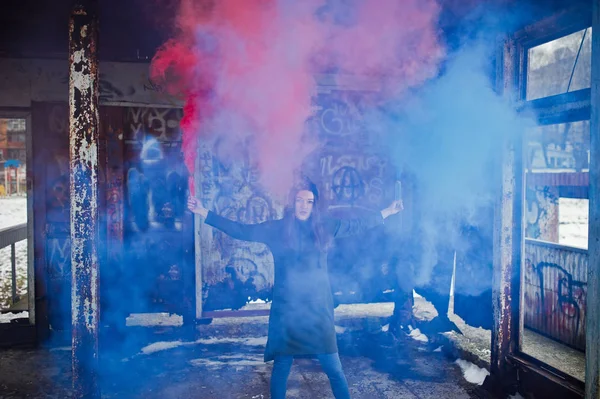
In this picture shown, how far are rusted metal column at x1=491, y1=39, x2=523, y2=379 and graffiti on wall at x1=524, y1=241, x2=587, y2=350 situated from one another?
5.14 feet

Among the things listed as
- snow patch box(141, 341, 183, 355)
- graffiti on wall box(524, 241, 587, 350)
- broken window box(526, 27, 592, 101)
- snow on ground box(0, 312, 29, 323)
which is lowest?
snow patch box(141, 341, 183, 355)

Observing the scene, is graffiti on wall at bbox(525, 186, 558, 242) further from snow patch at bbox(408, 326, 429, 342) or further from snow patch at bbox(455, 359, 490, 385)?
snow patch at bbox(455, 359, 490, 385)

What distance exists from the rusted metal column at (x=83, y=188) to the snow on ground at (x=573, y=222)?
12521 mm

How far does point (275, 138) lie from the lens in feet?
21.8

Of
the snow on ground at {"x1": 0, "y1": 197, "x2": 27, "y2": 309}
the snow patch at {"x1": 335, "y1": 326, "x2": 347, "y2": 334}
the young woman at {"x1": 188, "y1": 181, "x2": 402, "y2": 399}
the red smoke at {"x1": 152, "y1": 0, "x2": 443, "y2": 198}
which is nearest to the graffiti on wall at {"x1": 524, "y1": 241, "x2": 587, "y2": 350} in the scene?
the snow patch at {"x1": 335, "y1": 326, "x2": 347, "y2": 334}

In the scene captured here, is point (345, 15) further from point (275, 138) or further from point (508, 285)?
→ point (508, 285)

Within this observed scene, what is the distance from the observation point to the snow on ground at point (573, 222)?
1359 cm

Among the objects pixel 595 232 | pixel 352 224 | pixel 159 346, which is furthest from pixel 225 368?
pixel 595 232

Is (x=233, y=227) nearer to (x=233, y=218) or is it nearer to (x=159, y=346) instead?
(x=233, y=218)

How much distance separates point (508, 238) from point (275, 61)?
368 cm

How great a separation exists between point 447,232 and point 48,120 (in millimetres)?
5688

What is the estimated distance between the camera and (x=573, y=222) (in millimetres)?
16297

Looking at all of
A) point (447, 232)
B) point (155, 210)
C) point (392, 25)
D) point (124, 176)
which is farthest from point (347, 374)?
point (392, 25)

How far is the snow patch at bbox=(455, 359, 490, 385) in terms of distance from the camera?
201 inches
